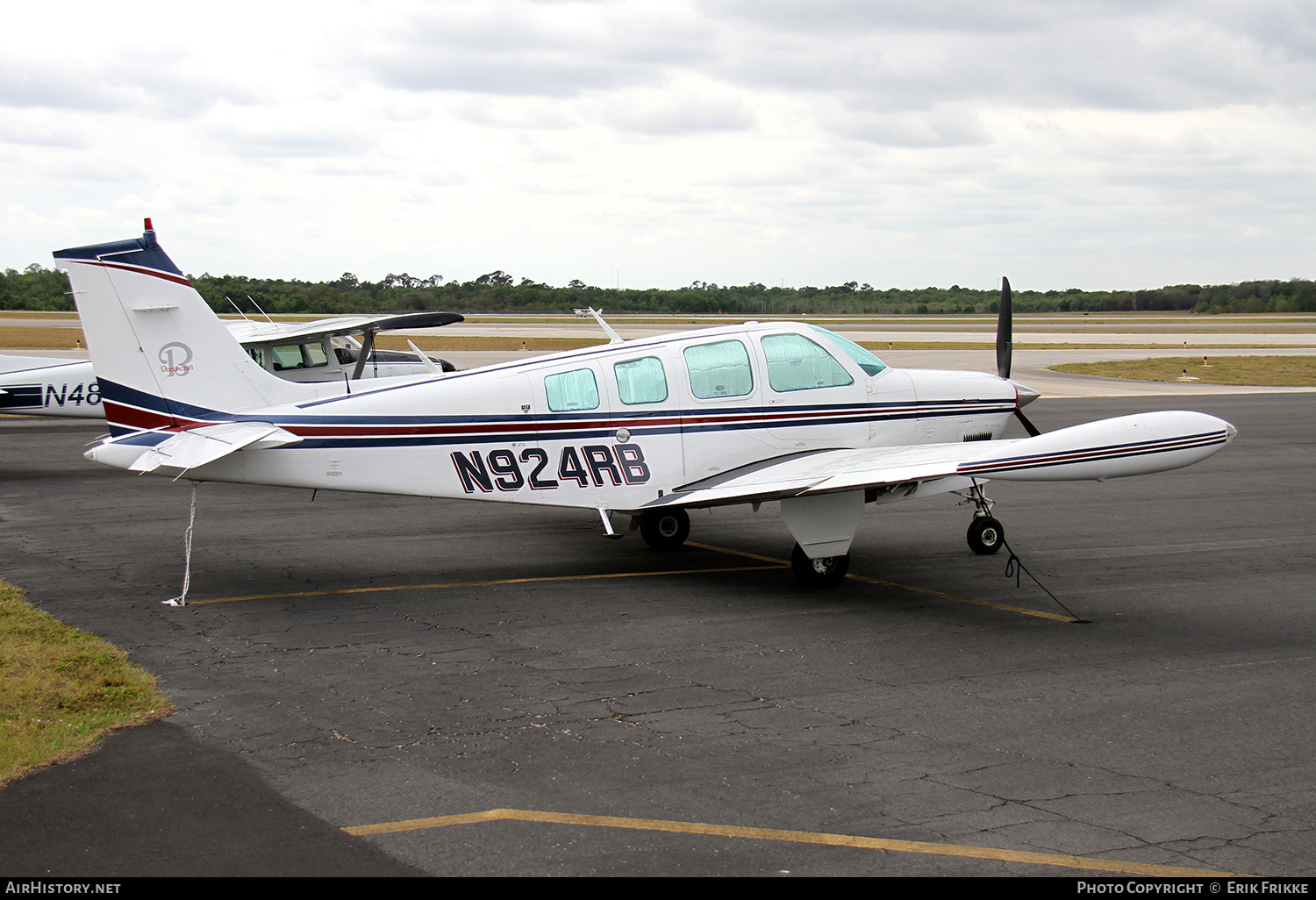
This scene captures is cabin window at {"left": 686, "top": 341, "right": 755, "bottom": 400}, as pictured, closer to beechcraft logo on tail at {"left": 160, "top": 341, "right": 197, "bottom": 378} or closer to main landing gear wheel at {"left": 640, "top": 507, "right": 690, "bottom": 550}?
main landing gear wheel at {"left": 640, "top": 507, "right": 690, "bottom": 550}

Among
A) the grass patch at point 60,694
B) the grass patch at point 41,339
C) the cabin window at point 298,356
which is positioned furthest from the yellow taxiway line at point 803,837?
the grass patch at point 41,339

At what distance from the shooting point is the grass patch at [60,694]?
21.0 feet

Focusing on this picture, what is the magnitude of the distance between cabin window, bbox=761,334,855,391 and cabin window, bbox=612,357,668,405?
1.20 metres

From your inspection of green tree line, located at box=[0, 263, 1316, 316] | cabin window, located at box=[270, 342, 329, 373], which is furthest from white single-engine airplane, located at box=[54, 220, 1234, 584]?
green tree line, located at box=[0, 263, 1316, 316]

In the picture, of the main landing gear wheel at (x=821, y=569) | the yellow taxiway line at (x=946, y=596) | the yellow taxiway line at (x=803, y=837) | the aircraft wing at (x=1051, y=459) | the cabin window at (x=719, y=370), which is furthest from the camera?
the cabin window at (x=719, y=370)

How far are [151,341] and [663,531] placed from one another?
19.3 feet

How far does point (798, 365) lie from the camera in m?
11.2

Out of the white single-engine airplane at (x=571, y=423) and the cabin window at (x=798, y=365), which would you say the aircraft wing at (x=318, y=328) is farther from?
the cabin window at (x=798, y=365)

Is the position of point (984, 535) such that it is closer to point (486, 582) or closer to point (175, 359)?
point (486, 582)

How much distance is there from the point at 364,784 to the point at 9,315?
88.2 metres

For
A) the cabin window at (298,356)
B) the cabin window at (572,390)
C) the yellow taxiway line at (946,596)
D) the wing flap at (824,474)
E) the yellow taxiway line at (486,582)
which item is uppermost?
the cabin window at (298,356)

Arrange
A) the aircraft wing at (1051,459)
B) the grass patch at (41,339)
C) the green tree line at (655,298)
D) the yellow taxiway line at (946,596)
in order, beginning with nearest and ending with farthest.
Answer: the aircraft wing at (1051,459) < the yellow taxiway line at (946,596) < the grass patch at (41,339) < the green tree line at (655,298)

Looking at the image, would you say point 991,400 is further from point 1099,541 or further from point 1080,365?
point 1080,365

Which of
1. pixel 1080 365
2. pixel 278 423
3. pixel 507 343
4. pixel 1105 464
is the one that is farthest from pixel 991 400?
pixel 507 343
